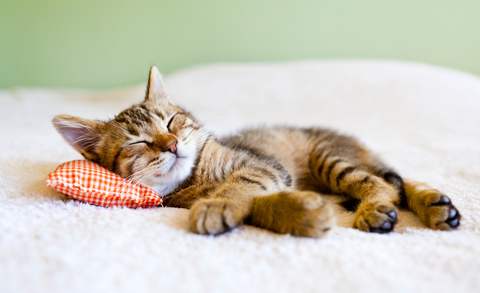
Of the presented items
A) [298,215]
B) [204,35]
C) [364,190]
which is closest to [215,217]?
[298,215]

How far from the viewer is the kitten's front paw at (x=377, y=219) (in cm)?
90

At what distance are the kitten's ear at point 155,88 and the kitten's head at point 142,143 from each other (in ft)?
0.39

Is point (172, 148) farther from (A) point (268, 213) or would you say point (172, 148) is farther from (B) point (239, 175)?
(A) point (268, 213)

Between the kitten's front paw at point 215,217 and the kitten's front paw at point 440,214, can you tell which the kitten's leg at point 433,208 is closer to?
the kitten's front paw at point 440,214

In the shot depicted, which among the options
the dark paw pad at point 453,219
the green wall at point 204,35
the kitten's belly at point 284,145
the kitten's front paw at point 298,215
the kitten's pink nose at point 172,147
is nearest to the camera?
the kitten's front paw at point 298,215

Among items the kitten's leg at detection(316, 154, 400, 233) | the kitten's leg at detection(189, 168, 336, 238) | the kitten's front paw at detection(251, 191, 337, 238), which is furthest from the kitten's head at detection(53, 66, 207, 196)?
the kitten's leg at detection(316, 154, 400, 233)

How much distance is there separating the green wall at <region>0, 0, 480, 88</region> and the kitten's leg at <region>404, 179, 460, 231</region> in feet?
6.86

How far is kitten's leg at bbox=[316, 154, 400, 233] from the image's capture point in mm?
918

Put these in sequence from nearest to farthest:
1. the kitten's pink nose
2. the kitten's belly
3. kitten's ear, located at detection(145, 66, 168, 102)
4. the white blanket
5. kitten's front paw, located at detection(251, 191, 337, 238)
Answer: the white blanket < kitten's front paw, located at detection(251, 191, 337, 238) < the kitten's pink nose < kitten's ear, located at detection(145, 66, 168, 102) < the kitten's belly

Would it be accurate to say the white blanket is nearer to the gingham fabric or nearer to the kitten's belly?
the gingham fabric

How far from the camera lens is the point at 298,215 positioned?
30.6 inches

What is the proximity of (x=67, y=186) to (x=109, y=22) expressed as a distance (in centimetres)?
249

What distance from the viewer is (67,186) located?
91 cm

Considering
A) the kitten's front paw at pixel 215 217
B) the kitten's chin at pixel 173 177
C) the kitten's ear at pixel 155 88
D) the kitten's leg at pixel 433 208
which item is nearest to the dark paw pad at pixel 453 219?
the kitten's leg at pixel 433 208
